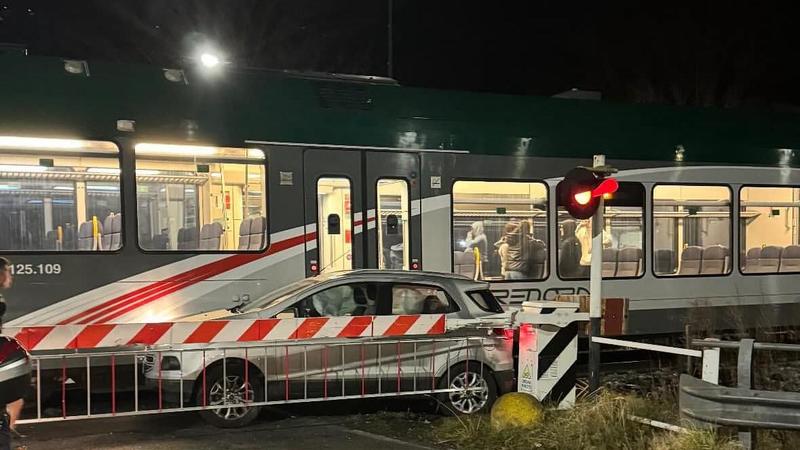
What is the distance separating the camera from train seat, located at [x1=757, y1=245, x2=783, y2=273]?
10.7 meters

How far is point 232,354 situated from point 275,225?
186cm

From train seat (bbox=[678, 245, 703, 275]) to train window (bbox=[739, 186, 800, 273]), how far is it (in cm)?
75

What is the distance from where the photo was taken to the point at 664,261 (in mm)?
10109

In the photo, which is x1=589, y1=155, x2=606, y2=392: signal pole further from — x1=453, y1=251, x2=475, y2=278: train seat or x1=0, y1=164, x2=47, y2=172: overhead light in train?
x1=0, y1=164, x2=47, y2=172: overhead light in train

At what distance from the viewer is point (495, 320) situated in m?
7.25

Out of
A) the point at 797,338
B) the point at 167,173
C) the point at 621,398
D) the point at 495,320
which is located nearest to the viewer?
the point at 621,398

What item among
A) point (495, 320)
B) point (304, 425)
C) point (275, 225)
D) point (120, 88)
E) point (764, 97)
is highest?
point (764, 97)

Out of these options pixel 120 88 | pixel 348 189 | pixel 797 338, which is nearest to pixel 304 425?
pixel 348 189

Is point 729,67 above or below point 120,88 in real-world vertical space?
above

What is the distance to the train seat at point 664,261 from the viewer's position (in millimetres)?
10039

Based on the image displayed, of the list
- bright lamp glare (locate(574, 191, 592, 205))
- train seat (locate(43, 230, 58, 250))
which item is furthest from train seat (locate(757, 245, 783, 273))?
train seat (locate(43, 230, 58, 250))

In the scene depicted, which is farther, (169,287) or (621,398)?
(169,287)

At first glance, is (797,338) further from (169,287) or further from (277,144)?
(169,287)

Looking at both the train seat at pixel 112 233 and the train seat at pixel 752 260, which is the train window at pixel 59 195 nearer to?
the train seat at pixel 112 233
